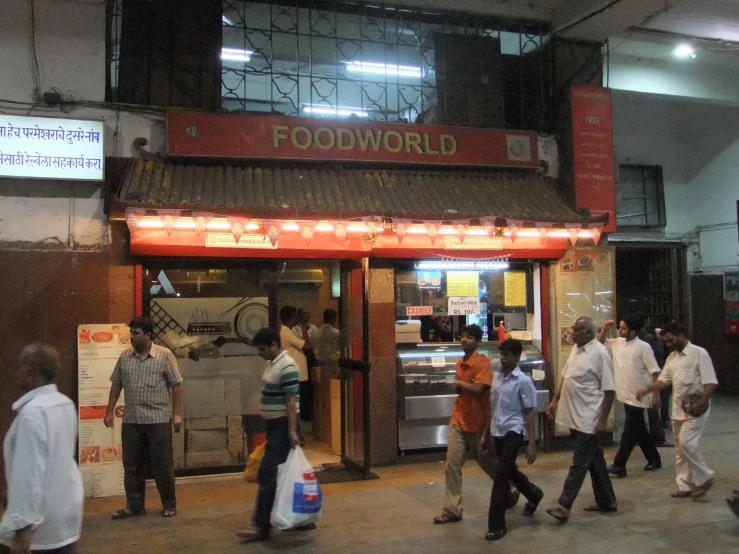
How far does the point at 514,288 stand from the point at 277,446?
16.1 ft

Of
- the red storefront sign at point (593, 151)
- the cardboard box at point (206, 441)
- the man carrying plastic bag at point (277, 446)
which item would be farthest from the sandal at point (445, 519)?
the red storefront sign at point (593, 151)

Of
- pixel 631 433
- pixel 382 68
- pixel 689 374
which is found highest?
pixel 382 68

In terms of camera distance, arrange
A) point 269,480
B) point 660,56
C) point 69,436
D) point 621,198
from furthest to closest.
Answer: point 621,198
point 660,56
point 269,480
point 69,436

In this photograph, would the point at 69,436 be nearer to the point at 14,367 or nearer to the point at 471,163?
the point at 14,367

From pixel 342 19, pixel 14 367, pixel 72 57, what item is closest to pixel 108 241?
pixel 14 367

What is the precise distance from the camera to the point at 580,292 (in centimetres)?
962

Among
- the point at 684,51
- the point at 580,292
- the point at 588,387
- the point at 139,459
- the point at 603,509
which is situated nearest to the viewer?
the point at 588,387

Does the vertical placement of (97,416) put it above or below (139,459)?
above

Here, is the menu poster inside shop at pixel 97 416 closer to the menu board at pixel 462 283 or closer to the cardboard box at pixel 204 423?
the cardboard box at pixel 204 423

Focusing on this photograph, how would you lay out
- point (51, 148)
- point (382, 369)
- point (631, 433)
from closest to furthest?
point (51, 148) → point (631, 433) → point (382, 369)

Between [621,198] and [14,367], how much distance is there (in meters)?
10.7

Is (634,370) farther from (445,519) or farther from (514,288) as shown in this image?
(445,519)

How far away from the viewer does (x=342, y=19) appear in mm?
9898

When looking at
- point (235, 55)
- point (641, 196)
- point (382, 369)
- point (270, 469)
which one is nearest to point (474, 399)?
point (270, 469)
